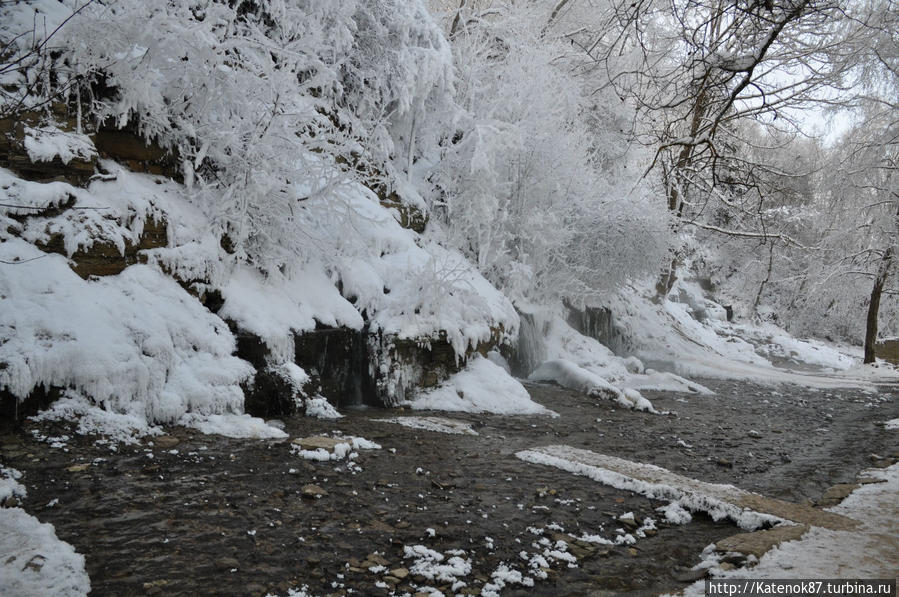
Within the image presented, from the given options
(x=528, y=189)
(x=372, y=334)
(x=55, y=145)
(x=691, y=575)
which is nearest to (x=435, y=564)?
(x=691, y=575)

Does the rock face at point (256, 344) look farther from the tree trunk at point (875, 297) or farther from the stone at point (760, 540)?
the tree trunk at point (875, 297)

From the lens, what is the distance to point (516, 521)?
164 inches

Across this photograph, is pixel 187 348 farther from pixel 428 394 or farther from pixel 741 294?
pixel 741 294

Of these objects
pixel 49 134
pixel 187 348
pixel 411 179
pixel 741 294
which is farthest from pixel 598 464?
pixel 741 294

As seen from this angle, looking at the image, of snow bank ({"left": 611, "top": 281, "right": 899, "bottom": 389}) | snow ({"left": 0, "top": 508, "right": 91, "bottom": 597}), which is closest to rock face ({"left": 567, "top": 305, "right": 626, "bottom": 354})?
snow bank ({"left": 611, "top": 281, "right": 899, "bottom": 389})

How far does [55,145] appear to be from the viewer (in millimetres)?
6289

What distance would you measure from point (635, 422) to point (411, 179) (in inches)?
301

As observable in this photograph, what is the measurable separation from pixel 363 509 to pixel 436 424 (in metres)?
3.22

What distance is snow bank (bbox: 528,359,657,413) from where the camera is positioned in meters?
9.89

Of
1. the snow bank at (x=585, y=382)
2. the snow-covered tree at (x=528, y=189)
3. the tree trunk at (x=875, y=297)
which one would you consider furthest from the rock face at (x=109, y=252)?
the tree trunk at (x=875, y=297)

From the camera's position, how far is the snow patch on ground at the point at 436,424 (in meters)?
7.07

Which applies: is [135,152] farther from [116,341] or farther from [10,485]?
[10,485]

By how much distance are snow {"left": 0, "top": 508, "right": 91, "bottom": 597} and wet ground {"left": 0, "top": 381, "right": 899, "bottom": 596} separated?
89 mm

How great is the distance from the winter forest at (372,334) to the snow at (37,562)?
0.02 metres
